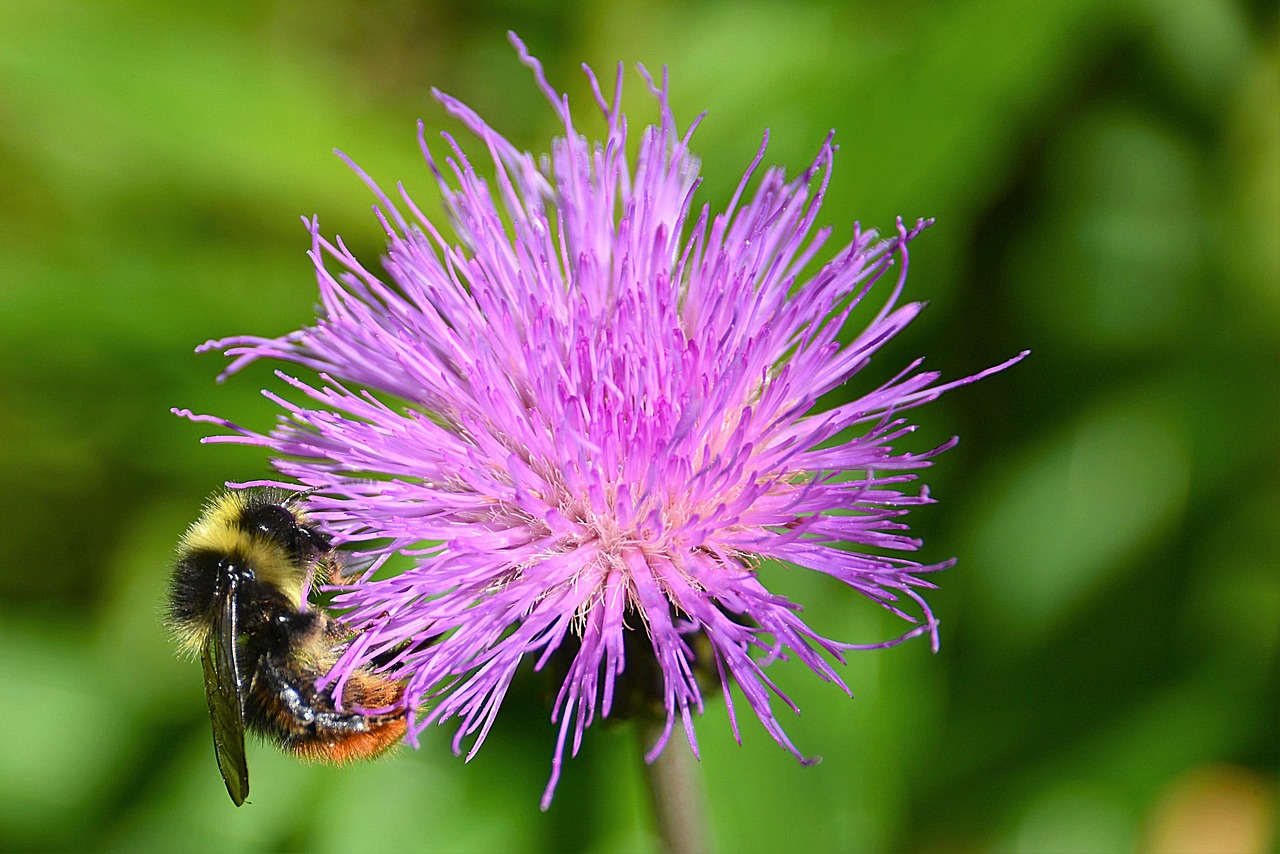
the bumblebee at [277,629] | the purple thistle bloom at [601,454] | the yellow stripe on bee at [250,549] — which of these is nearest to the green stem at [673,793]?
the purple thistle bloom at [601,454]

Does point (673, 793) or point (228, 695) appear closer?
point (228, 695)

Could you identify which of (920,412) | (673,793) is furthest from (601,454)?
(920,412)

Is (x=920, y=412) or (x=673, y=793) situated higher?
(x=920, y=412)

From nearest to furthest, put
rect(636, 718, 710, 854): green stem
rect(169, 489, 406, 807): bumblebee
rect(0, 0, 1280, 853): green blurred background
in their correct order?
1. rect(169, 489, 406, 807): bumblebee
2. rect(636, 718, 710, 854): green stem
3. rect(0, 0, 1280, 853): green blurred background

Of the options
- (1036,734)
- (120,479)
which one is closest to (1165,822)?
(1036,734)

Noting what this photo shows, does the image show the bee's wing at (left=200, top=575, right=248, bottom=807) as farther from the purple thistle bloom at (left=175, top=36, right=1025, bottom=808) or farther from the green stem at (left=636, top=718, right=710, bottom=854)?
the green stem at (left=636, top=718, right=710, bottom=854)

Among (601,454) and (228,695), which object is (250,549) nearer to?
(228,695)

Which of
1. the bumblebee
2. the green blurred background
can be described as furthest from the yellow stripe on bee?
the green blurred background
